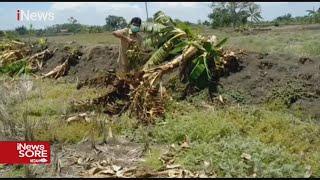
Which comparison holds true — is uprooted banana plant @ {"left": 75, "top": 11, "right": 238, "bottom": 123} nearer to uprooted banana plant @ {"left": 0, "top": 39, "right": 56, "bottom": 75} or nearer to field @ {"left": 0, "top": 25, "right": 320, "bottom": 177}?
field @ {"left": 0, "top": 25, "right": 320, "bottom": 177}

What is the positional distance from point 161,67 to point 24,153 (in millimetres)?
4018

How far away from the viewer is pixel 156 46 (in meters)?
10.7

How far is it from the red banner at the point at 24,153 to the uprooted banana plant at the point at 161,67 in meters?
1.98

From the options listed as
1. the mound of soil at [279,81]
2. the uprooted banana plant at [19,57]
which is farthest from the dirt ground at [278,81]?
the uprooted banana plant at [19,57]

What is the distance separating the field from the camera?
551 centimetres

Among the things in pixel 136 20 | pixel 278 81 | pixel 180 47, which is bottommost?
pixel 278 81

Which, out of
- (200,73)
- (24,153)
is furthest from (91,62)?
(24,153)

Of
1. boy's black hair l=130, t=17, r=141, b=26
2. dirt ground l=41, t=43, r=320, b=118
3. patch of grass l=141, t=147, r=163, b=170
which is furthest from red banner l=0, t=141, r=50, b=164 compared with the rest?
boy's black hair l=130, t=17, r=141, b=26

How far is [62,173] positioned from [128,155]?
3.12ft

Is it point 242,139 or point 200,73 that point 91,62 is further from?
point 242,139

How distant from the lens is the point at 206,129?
21.9 ft

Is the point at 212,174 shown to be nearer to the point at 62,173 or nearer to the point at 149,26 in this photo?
the point at 62,173

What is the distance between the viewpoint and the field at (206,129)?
5.51 m

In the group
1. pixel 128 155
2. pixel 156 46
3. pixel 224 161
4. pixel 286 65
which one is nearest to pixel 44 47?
pixel 156 46
